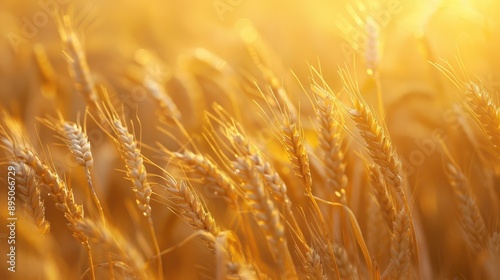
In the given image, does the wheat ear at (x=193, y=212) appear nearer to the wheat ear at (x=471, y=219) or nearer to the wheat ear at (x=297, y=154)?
the wheat ear at (x=297, y=154)

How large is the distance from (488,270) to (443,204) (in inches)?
21.1

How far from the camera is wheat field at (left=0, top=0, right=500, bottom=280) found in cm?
95

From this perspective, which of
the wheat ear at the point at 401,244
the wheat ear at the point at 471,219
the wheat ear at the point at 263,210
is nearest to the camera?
the wheat ear at the point at 263,210

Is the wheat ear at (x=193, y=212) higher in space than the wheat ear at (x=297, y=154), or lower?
lower

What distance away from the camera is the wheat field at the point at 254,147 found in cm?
95

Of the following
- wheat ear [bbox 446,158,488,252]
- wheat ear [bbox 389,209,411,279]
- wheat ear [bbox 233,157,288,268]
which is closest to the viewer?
wheat ear [bbox 233,157,288,268]

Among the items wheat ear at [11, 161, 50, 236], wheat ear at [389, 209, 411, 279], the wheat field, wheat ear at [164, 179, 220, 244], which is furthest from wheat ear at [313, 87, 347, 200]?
wheat ear at [11, 161, 50, 236]

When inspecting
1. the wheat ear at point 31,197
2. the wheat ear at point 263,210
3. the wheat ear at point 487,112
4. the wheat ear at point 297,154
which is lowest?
the wheat ear at point 31,197

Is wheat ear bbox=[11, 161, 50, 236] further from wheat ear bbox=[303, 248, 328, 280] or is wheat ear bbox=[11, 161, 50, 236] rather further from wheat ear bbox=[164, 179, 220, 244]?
wheat ear bbox=[303, 248, 328, 280]

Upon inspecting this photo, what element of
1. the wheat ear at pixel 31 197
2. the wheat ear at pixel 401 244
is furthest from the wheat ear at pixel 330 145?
the wheat ear at pixel 31 197

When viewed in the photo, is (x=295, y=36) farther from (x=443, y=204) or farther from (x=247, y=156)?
(x=247, y=156)

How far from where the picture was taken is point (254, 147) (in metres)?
1.00

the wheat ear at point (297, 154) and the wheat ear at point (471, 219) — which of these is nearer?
the wheat ear at point (297, 154)

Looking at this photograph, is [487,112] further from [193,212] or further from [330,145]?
[193,212]
